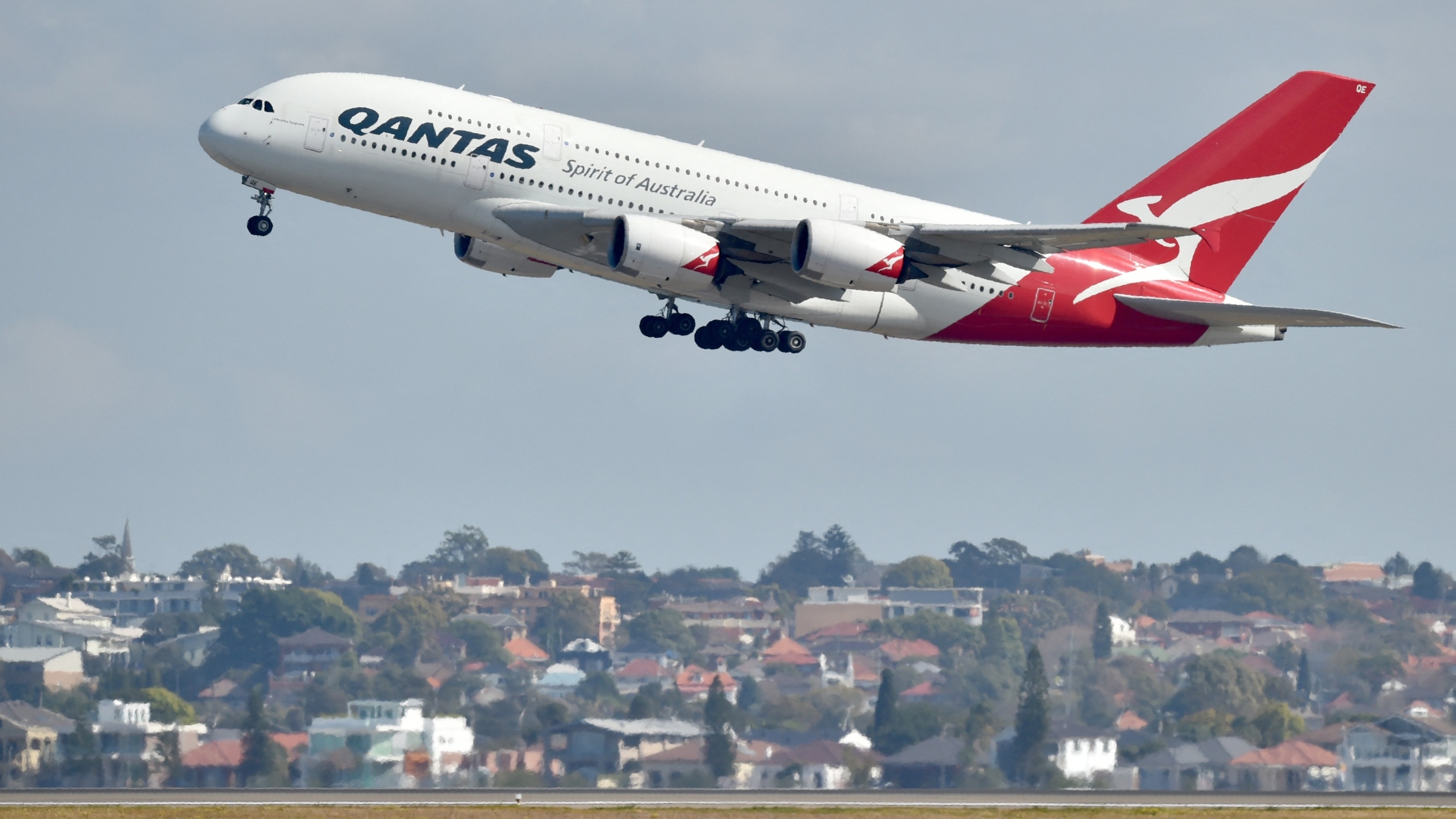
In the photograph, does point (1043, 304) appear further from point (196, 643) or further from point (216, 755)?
point (196, 643)

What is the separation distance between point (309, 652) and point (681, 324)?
28015 mm

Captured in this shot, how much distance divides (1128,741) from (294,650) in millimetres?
31695

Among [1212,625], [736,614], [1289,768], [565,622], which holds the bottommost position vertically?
[1289,768]

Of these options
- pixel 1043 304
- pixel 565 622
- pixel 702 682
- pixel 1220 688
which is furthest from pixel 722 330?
pixel 565 622

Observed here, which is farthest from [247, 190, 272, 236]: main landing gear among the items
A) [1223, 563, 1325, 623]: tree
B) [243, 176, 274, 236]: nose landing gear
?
[1223, 563, 1325, 623]: tree

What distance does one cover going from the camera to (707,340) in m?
52.8

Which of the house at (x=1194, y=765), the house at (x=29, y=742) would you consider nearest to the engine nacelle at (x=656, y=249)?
the house at (x=1194, y=765)

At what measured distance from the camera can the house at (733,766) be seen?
54.5 metres

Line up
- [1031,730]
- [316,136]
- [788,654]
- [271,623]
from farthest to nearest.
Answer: [271,623]
[788,654]
[1031,730]
[316,136]

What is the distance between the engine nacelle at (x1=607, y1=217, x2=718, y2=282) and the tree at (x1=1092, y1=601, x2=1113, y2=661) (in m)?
27.1

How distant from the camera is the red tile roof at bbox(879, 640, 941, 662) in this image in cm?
7219

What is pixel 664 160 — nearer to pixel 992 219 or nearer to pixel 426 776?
pixel 992 219

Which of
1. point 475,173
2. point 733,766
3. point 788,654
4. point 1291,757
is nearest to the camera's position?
point 475,173

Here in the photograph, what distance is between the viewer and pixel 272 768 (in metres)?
54.8
